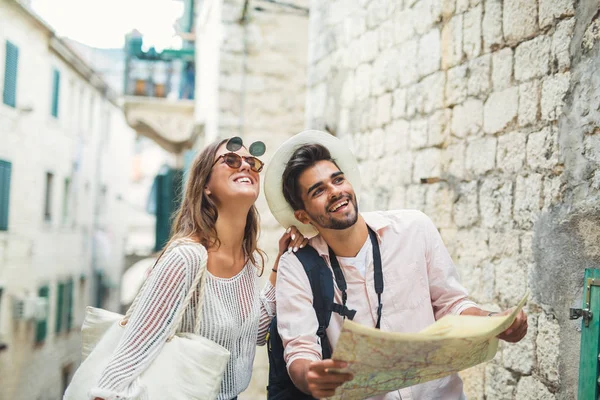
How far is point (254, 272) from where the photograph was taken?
2.61 m

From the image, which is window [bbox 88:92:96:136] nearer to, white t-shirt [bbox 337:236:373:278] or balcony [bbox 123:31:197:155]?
balcony [bbox 123:31:197:155]

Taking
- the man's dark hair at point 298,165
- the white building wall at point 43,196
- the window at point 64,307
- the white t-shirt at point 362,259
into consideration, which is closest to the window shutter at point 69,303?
the window at point 64,307

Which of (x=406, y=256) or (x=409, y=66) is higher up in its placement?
(x=409, y=66)

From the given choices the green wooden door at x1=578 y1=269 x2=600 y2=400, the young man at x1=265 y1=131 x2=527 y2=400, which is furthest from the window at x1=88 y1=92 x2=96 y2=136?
the green wooden door at x1=578 y1=269 x2=600 y2=400

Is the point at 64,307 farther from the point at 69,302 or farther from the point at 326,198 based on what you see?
the point at 326,198

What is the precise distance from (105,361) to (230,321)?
49 centimetres

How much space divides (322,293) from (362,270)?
0.22m

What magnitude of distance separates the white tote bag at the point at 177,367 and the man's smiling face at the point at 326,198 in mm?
478

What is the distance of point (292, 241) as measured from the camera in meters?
2.49

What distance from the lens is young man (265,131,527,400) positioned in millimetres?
2203

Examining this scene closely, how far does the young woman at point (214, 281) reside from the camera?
2.10m

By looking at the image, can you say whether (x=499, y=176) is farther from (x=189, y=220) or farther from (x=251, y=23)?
(x=251, y=23)

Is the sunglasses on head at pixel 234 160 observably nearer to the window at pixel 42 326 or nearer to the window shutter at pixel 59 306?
the window at pixel 42 326

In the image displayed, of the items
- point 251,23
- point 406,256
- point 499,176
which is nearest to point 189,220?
point 406,256
